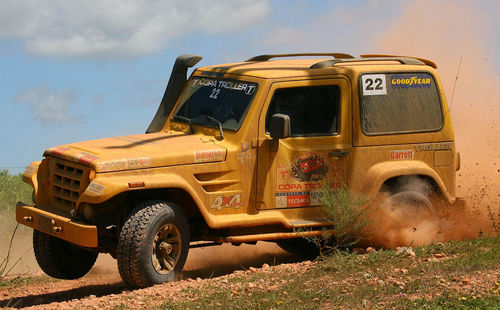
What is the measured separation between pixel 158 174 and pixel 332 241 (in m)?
2.49

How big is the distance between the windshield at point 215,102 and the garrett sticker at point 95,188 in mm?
1695

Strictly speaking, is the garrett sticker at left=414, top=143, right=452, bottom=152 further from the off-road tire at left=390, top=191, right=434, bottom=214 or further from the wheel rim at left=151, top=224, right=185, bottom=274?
the wheel rim at left=151, top=224, right=185, bottom=274

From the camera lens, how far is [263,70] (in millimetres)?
9172

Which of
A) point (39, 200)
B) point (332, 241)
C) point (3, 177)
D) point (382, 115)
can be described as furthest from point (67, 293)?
point (3, 177)

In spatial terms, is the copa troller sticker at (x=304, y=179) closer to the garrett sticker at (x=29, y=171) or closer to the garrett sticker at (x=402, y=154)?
the garrett sticker at (x=402, y=154)

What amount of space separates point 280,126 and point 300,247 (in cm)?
249

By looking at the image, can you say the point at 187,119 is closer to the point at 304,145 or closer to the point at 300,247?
the point at 304,145

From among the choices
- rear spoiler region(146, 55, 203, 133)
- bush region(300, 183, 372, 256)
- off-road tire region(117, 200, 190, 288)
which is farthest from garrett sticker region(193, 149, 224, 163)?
rear spoiler region(146, 55, 203, 133)

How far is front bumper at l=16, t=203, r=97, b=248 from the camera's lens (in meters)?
7.79

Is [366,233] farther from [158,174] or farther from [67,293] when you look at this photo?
[67,293]

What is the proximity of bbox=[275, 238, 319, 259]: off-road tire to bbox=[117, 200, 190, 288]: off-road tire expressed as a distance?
2.58 m

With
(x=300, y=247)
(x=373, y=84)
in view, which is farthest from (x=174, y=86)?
(x=300, y=247)

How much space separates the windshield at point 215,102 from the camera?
883cm

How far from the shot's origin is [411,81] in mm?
9719
